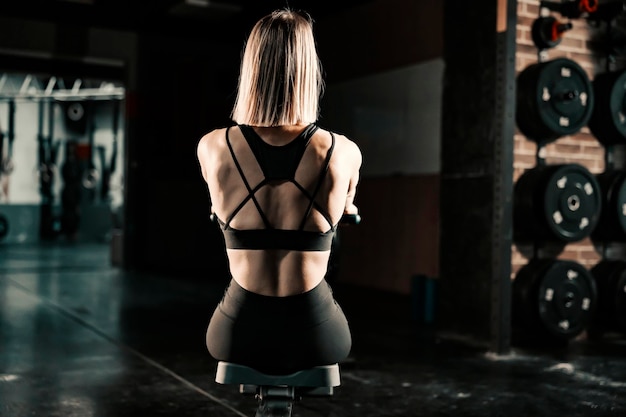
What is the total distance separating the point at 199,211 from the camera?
30.7 feet

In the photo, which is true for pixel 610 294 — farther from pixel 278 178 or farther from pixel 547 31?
pixel 278 178

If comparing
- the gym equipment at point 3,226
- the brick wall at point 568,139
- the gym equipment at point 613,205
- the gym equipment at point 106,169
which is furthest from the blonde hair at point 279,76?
the gym equipment at point 106,169

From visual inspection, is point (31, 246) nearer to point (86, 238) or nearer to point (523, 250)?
point (86, 238)

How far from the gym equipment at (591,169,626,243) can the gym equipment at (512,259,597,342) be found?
419 mm

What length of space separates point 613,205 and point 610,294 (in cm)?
61

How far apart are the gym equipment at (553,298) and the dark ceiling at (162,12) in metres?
4.50

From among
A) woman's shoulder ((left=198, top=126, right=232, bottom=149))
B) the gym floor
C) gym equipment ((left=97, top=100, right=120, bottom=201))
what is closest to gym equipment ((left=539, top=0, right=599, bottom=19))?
the gym floor

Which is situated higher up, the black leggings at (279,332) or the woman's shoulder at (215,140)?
the woman's shoulder at (215,140)

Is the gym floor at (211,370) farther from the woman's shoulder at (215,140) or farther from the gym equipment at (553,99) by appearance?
the woman's shoulder at (215,140)

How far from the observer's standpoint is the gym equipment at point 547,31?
191 inches

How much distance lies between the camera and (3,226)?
14.3 metres

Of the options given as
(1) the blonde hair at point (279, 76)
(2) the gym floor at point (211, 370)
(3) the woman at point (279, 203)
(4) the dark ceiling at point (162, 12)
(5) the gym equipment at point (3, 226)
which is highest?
(4) the dark ceiling at point (162, 12)

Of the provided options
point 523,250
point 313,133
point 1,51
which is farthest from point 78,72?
point 313,133

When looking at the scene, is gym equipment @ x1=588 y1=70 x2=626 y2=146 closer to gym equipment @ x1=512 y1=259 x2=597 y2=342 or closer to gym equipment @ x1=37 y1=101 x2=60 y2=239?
gym equipment @ x1=512 y1=259 x2=597 y2=342
